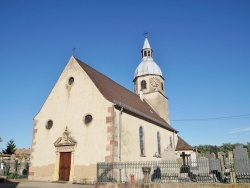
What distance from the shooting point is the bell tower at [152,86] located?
105 feet

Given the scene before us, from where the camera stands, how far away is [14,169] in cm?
2256

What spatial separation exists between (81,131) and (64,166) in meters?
2.93

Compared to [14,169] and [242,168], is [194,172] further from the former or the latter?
[14,169]

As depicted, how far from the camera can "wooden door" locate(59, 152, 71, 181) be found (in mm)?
17781

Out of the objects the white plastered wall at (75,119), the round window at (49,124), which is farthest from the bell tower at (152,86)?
the round window at (49,124)

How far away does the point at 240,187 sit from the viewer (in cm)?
1074

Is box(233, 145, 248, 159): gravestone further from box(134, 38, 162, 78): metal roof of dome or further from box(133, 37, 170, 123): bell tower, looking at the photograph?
box(134, 38, 162, 78): metal roof of dome

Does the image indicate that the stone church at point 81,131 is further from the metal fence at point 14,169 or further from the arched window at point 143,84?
the arched window at point 143,84

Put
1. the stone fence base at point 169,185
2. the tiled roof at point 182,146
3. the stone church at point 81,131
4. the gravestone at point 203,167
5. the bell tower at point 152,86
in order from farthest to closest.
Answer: the bell tower at point 152,86, the tiled roof at point 182,146, the stone church at point 81,131, the gravestone at point 203,167, the stone fence base at point 169,185

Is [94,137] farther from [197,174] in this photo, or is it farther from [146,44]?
[146,44]

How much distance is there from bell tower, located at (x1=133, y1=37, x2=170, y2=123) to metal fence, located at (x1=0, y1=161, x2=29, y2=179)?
51.7 ft

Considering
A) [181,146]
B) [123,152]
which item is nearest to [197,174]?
[123,152]

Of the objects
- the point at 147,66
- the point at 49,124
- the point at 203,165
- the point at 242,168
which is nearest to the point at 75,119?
the point at 49,124

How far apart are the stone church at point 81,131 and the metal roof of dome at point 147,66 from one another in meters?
11.9
